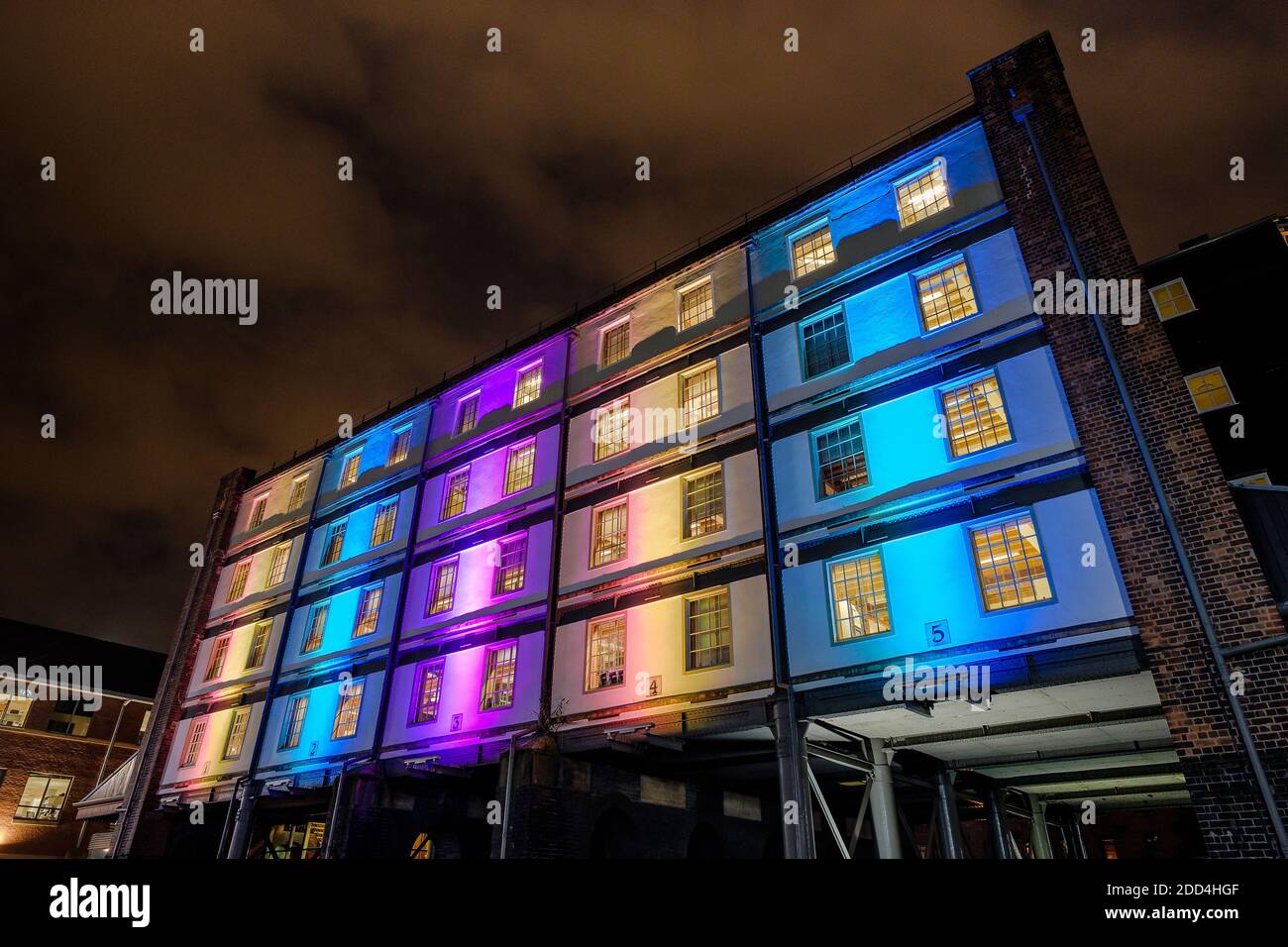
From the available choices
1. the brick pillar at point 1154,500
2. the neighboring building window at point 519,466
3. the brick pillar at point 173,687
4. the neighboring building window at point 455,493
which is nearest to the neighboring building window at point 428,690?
the neighboring building window at point 455,493

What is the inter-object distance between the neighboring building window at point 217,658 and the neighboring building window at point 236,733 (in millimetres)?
2860

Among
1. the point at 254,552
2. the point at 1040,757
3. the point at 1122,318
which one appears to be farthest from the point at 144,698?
the point at 1122,318

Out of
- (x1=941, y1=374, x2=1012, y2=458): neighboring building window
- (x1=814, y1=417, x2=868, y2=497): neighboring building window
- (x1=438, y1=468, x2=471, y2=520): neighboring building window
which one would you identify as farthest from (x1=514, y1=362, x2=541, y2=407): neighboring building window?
(x1=941, y1=374, x2=1012, y2=458): neighboring building window

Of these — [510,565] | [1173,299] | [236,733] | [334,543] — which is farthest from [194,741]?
[1173,299]

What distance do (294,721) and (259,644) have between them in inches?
198

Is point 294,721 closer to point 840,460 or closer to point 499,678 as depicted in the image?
point 499,678

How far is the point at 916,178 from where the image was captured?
1727 cm

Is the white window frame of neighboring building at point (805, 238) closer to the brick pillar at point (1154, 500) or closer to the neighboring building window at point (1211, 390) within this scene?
the brick pillar at point (1154, 500)

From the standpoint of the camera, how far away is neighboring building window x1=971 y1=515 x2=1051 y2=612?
12.2 metres
